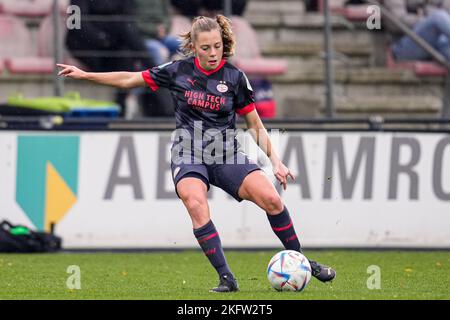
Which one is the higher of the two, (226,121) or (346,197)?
(226,121)

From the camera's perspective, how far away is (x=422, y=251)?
43.3ft

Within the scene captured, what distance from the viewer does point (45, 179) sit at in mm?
12828

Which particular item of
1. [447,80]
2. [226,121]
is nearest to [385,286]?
[226,121]

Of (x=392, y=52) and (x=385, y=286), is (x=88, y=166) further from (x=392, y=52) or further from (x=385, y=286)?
(x=392, y=52)

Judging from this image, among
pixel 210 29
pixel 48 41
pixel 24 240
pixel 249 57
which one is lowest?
pixel 24 240

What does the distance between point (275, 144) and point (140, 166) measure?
4.62 feet

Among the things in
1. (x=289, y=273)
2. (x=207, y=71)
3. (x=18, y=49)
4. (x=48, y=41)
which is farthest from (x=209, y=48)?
(x=18, y=49)

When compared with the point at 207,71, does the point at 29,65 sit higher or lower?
lower

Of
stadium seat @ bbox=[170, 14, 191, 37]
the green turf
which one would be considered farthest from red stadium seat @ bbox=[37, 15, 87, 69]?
the green turf

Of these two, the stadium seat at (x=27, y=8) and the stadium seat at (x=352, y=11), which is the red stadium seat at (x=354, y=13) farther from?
the stadium seat at (x=27, y=8)

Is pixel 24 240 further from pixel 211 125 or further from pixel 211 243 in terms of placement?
pixel 211 243

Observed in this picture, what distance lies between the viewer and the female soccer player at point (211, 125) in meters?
8.64

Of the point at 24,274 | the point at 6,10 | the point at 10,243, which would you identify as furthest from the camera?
the point at 6,10

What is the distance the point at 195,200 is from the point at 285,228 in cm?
74
